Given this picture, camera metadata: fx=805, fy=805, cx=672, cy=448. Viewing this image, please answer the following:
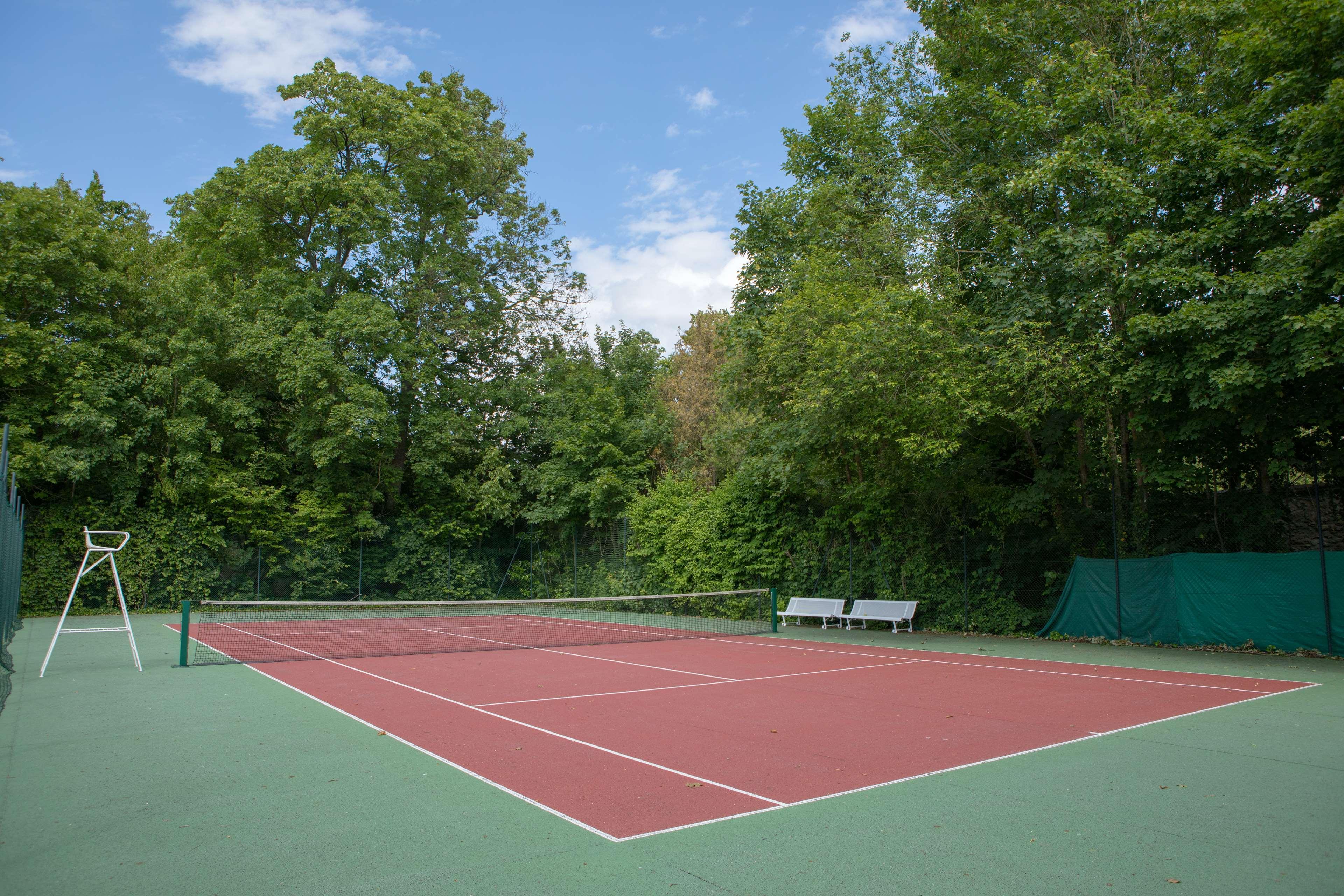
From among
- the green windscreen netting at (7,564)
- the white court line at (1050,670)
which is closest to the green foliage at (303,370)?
the green windscreen netting at (7,564)

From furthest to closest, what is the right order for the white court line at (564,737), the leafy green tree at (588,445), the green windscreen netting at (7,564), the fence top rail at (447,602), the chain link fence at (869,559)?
1. the leafy green tree at (588,445)
2. the chain link fence at (869,559)
3. the fence top rail at (447,602)
4. the green windscreen netting at (7,564)
5. the white court line at (564,737)

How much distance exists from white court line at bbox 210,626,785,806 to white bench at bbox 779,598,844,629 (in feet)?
33.1

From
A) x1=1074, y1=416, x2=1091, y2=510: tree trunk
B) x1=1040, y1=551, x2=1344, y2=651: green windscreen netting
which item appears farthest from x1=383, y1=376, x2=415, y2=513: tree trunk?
x1=1040, y1=551, x2=1344, y2=651: green windscreen netting

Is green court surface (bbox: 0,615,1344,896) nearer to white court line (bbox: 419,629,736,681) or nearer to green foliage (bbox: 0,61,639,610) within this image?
white court line (bbox: 419,629,736,681)

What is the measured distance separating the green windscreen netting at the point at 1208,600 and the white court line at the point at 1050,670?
2658mm

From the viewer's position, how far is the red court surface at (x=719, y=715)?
5.44 m

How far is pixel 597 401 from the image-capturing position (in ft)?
95.7

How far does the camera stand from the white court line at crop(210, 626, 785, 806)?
5293mm

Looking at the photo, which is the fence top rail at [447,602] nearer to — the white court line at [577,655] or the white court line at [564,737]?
the white court line at [577,655]

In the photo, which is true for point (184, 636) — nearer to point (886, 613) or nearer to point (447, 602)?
point (447, 602)

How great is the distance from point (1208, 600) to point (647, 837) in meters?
12.4

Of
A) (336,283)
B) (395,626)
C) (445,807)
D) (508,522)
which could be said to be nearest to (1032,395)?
(445,807)

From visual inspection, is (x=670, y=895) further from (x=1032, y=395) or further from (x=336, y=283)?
(x=336, y=283)

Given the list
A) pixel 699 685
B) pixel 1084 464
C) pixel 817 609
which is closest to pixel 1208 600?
pixel 1084 464
